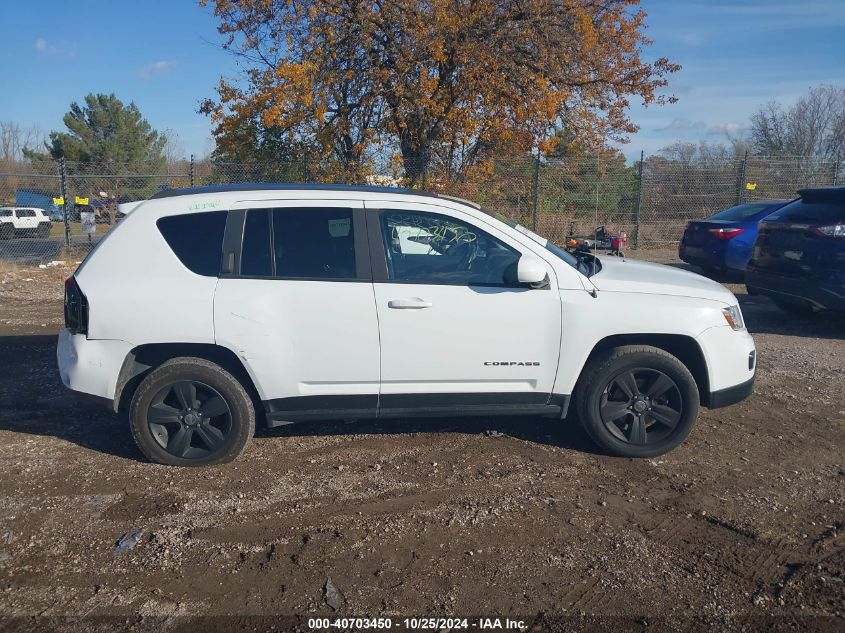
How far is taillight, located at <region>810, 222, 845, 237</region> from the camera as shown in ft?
25.6

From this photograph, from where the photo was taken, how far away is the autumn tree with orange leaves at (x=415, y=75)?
602 inches

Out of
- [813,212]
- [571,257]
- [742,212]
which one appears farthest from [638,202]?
[571,257]

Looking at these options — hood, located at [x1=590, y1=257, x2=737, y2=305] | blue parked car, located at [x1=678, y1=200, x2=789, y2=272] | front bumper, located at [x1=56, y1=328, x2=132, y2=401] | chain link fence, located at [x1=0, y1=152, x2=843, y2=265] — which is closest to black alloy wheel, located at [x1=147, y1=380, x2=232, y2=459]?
front bumper, located at [x1=56, y1=328, x2=132, y2=401]

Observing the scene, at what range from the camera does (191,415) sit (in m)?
4.54

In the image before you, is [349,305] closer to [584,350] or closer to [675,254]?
[584,350]

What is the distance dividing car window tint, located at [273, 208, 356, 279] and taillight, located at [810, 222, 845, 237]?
6.04m

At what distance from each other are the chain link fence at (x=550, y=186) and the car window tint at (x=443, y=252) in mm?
11532

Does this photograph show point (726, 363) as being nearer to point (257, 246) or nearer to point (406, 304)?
point (406, 304)

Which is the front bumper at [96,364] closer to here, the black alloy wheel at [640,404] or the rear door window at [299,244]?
the rear door window at [299,244]

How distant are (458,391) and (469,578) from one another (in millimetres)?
1486

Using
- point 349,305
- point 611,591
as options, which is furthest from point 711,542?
point 349,305

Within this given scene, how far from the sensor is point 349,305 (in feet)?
14.6

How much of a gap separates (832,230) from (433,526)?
644 cm

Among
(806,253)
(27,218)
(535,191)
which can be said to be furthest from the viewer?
(27,218)
